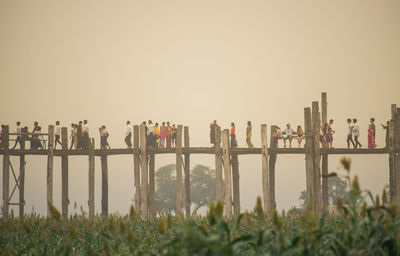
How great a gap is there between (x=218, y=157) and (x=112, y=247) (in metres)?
16.9

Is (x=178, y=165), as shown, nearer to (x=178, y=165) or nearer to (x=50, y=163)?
(x=178, y=165)

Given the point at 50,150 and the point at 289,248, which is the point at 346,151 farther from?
the point at 289,248

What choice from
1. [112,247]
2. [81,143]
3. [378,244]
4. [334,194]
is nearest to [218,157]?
[81,143]

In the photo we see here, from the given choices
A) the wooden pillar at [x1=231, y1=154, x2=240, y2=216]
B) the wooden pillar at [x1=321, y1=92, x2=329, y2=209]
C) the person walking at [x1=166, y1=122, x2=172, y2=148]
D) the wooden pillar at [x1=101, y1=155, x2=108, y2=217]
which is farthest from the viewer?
the wooden pillar at [x1=101, y1=155, x2=108, y2=217]

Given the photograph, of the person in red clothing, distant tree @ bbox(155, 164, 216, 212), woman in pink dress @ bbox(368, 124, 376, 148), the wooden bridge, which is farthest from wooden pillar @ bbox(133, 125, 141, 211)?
distant tree @ bbox(155, 164, 216, 212)

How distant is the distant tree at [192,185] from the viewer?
69.9 metres

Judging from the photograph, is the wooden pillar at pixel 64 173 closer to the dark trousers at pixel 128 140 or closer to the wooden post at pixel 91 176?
the wooden post at pixel 91 176

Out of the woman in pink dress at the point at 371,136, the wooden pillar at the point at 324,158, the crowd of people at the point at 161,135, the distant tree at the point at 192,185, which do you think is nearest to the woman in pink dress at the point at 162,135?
the crowd of people at the point at 161,135

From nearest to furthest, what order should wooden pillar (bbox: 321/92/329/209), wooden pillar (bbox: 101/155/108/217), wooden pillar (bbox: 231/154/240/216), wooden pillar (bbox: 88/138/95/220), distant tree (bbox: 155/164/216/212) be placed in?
wooden pillar (bbox: 88/138/95/220) < wooden pillar (bbox: 321/92/329/209) < wooden pillar (bbox: 231/154/240/216) < wooden pillar (bbox: 101/155/108/217) < distant tree (bbox: 155/164/216/212)

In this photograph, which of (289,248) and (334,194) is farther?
(334,194)

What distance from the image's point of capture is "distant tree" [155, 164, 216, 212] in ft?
229

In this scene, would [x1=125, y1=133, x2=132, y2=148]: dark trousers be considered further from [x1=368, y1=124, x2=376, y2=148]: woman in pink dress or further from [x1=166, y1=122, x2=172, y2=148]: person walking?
[x1=368, y1=124, x2=376, y2=148]: woman in pink dress

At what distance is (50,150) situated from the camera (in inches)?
1048

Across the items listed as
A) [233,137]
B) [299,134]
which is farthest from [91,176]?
[299,134]
